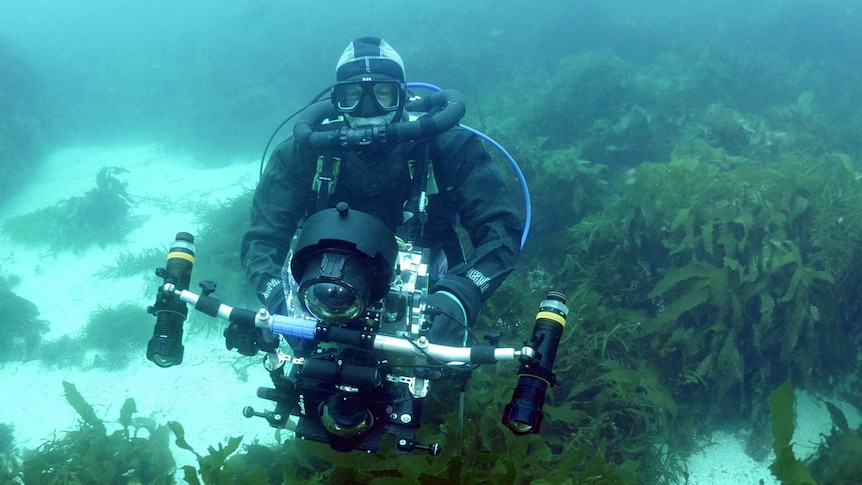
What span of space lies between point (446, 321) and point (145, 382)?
15.9 ft

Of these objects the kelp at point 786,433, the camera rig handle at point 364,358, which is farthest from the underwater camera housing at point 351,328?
the kelp at point 786,433

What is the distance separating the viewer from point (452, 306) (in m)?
2.77

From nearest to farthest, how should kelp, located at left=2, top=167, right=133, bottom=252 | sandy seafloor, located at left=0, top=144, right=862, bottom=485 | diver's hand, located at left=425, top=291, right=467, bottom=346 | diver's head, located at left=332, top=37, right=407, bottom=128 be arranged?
1. diver's hand, located at left=425, top=291, right=467, bottom=346
2. diver's head, located at left=332, top=37, right=407, bottom=128
3. sandy seafloor, located at left=0, top=144, right=862, bottom=485
4. kelp, located at left=2, top=167, right=133, bottom=252

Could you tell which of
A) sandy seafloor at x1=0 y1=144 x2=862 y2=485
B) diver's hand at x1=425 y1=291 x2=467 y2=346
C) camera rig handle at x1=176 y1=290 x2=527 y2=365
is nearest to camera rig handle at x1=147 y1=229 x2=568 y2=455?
camera rig handle at x1=176 y1=290 x2=527 y2=365

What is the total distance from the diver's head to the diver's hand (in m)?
1.43

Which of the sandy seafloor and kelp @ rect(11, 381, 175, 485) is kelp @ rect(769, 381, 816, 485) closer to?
the sandy seafloor

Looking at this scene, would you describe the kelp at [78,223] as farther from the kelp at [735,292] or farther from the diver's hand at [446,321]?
the kelp at [735,292]

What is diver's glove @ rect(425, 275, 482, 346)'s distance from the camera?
261 cm

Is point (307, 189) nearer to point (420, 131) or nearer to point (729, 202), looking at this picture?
point (420, 131)

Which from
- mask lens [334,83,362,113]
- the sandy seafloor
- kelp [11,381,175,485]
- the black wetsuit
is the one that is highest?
mask lens [334,83,362,113]

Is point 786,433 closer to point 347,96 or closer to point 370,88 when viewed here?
point 370,88

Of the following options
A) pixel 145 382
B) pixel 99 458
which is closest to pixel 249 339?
pixel 99 458

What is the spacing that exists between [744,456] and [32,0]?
53.2 meters

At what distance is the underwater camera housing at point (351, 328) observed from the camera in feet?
5.95
